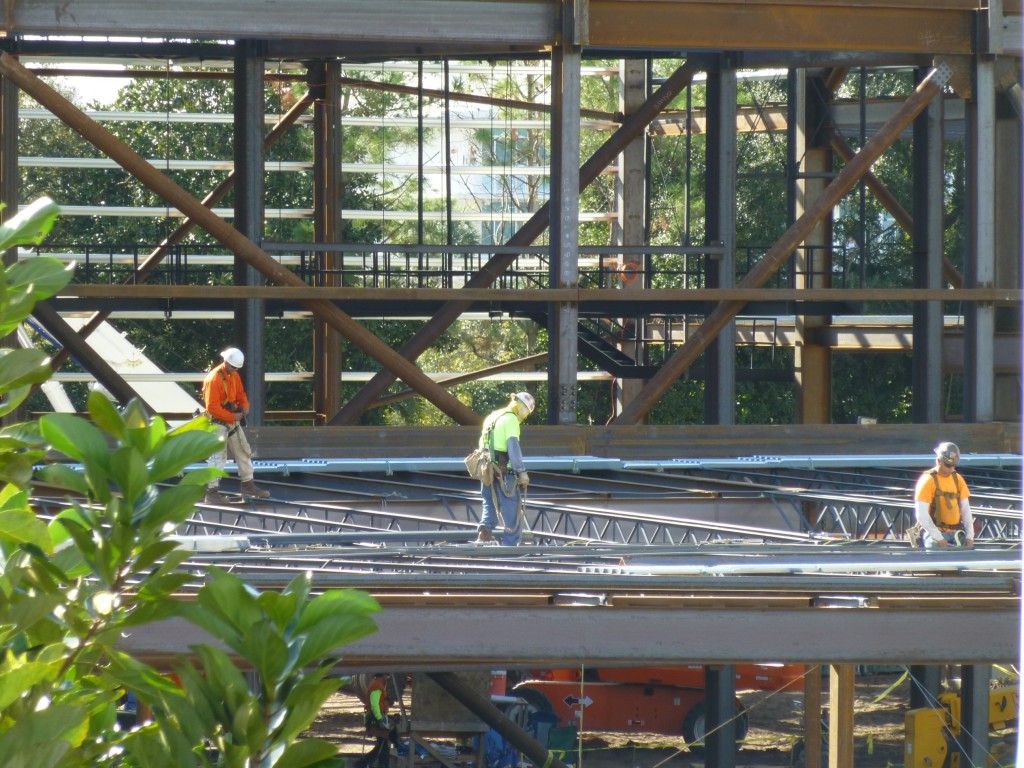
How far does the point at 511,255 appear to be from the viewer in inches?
808

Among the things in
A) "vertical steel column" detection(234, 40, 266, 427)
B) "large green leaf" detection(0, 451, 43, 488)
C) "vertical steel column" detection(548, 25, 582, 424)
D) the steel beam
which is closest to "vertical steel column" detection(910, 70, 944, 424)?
"vertical steel column" detection(548, 25, 582, 424)

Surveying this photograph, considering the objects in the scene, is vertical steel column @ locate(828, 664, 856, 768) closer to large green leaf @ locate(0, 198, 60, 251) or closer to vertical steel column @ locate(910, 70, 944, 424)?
vertical steel column @ locate(910, 70, 944, 424)

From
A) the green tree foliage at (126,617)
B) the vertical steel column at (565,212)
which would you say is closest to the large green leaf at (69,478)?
the green tree foliage at (126,617)

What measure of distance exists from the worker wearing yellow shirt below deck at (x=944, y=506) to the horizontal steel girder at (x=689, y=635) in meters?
2.19

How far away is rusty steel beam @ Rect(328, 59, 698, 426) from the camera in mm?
19750

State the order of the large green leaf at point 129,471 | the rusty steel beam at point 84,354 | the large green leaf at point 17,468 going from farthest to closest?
the rusty steel beam at point 84,354 < the large green leaf at point 17,468 < the large green leaf at point 129,471

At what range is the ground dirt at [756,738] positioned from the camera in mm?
22875

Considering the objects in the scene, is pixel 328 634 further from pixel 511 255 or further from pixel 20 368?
pixel 511 255

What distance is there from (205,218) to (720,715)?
350 inches

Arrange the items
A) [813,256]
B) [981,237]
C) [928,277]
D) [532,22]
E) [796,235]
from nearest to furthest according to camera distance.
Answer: [532,22]
[796,235]
[981,237]
[928,277]
[813,256]

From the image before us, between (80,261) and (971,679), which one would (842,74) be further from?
(80,261)

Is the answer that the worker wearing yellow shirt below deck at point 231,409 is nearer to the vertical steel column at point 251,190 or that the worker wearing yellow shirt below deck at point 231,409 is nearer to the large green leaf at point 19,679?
the vertical steel column at point 251,190

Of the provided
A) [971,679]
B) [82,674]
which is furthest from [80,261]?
[82,674]

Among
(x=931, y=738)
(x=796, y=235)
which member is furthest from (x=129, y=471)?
(x=931, y=738)
